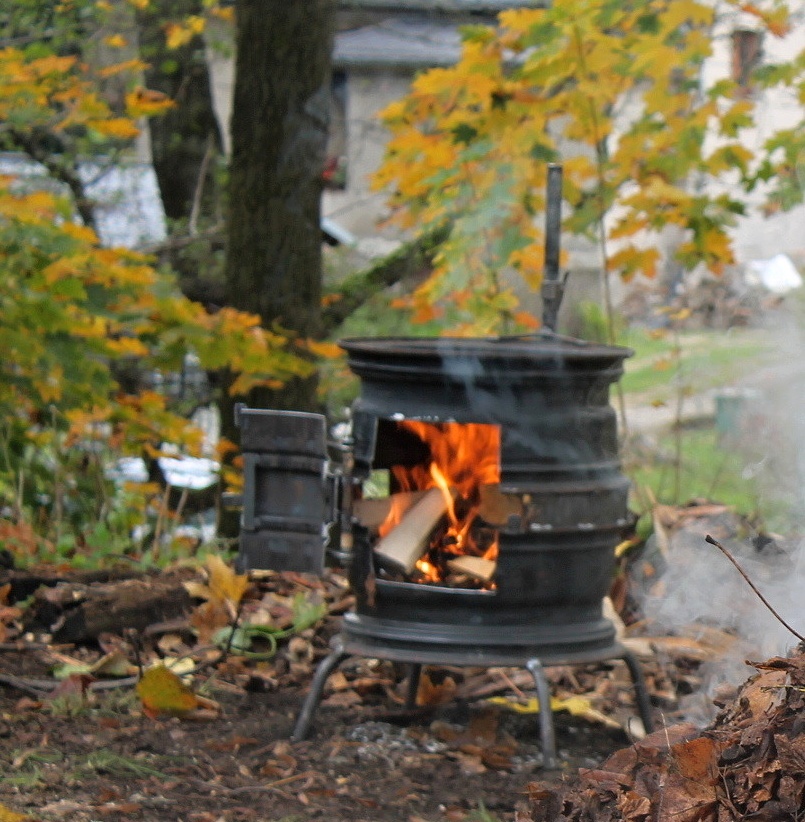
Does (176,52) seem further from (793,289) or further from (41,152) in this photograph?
(793,289)

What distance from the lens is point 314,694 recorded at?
370 cm

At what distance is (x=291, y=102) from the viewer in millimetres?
6312

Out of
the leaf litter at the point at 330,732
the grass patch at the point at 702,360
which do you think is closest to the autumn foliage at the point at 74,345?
the leaf litter at the point at 330,732

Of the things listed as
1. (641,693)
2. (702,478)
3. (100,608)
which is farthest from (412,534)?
(702,478)

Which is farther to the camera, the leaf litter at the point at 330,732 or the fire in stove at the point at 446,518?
the fire in stove at the point at 446,518

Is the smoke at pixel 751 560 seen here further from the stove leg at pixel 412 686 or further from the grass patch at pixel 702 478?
the stove leg at pixel 412 686

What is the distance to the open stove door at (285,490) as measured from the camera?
12.3ft

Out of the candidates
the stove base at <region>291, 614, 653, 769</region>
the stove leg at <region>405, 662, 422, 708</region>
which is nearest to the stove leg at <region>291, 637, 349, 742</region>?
the stove base at <region>291, 614, 653, 769</region>

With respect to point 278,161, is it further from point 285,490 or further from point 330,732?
point 330,732

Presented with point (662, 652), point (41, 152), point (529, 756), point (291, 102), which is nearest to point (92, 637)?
point (529, 756)

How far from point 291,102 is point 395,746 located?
3698 millimetres

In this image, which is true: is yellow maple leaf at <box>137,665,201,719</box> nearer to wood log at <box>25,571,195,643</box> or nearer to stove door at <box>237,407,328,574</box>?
stove door at <box>237,407,328,574</box>

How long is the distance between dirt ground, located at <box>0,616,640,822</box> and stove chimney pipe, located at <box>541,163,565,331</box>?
1.29 m

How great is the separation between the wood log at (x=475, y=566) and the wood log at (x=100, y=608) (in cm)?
134
